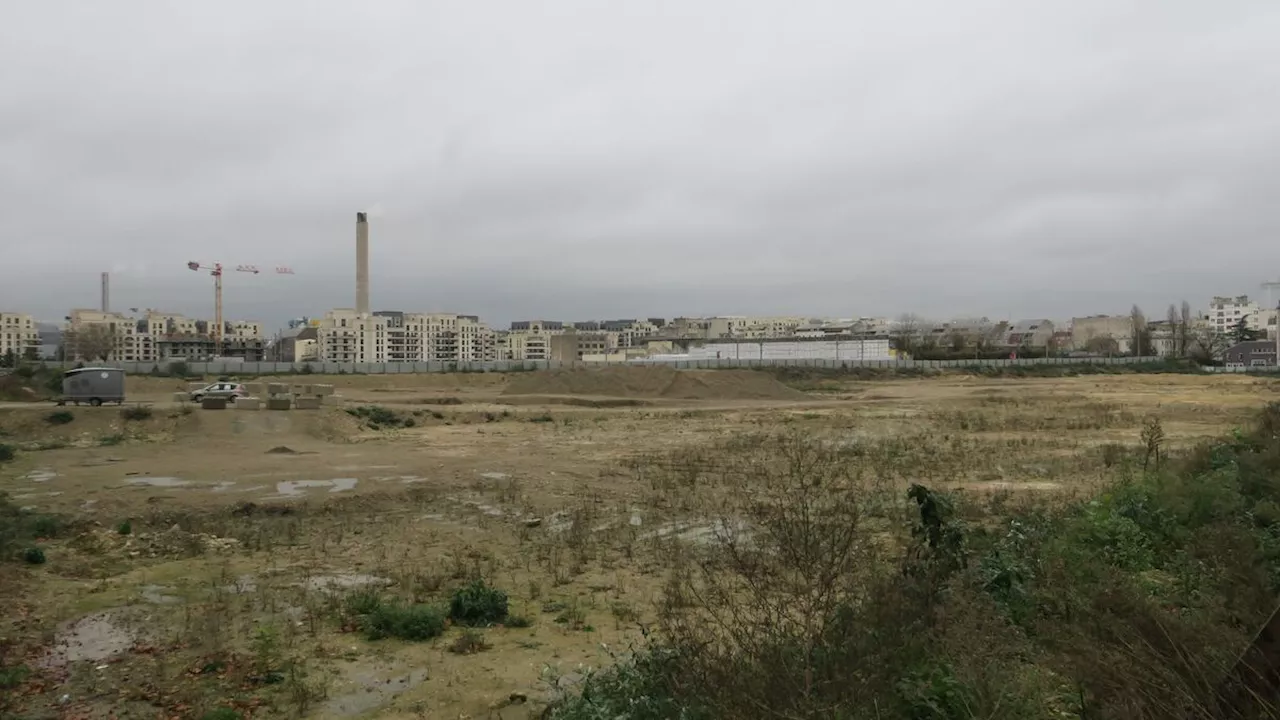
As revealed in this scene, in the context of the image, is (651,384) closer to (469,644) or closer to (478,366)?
(478,366)

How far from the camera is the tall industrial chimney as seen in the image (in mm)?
133250

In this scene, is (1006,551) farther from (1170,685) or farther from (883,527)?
(1170,685)

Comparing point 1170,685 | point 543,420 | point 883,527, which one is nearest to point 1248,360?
point 543,420

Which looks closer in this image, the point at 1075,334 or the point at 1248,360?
the point at 1248,360

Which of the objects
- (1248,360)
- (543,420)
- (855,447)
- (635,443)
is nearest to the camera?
(855,447)

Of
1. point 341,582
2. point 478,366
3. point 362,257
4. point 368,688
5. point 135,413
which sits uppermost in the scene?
point 362,257

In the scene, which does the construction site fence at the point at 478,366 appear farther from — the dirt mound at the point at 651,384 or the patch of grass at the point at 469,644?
the patch of grass at the point at 469,644

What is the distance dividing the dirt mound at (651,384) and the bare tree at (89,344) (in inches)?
3749

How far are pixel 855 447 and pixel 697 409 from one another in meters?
23.7

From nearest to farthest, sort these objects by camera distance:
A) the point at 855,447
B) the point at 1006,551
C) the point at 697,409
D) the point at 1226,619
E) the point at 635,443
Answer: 1. the point at 1226,619
2. the point at 1006,551
3. the point at 855,447
4. the point at 635,443
5. the point at 697,409

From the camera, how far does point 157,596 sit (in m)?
10.1

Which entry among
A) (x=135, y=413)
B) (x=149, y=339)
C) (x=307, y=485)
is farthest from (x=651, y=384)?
(x=149, y=339)

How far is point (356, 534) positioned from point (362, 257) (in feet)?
420

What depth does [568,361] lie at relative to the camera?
9788 centimetres
